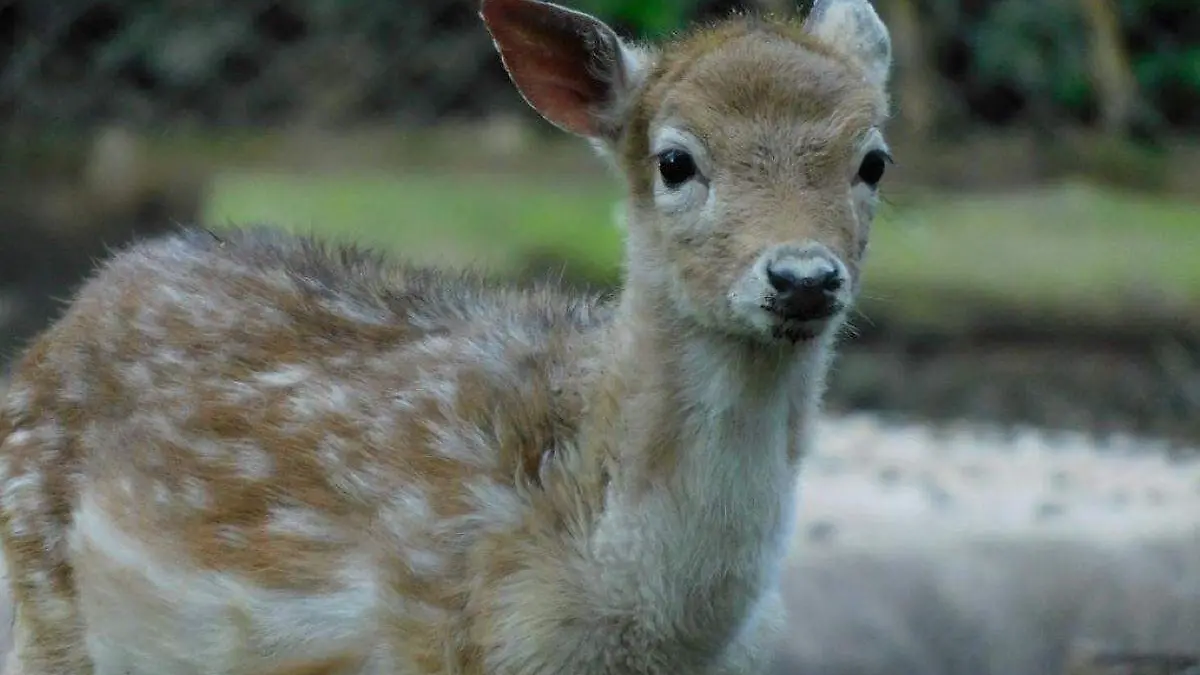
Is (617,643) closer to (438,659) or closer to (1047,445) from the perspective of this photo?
(438,659)

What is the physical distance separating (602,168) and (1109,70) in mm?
2083

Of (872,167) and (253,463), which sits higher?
(872,167)

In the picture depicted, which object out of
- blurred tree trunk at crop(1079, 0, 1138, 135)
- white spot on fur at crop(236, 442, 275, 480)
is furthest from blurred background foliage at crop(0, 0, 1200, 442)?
white spot on fur at crop(236, 442, 275, 480)

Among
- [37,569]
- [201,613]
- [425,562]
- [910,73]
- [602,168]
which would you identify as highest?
[425,562]

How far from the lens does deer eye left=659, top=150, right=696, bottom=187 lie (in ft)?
14.0

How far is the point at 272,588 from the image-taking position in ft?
14.9

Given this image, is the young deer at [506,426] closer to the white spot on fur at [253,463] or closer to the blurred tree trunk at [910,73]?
the white spot on fur at [253,463]

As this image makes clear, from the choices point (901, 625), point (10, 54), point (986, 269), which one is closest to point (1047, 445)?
point (986, 269)

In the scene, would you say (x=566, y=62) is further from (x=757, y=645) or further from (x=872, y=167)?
(x=757, y=645)

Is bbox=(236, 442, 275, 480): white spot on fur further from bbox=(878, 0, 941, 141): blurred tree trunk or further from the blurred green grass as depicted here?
bbox=(878, 0, 941, 141): blurred tree trunk

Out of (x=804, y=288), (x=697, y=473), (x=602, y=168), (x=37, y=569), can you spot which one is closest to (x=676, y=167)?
(x=804, y=288)

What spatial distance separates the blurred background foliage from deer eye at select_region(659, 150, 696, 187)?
422 centimetres

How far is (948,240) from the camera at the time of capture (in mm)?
8711

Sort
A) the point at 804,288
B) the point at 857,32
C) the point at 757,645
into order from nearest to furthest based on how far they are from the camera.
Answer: the point at 804,288, the point at 757,645, the point at 857,32
